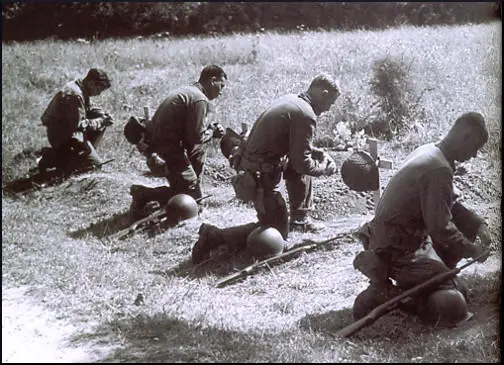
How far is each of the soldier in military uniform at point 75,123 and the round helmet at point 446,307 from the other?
5022 mm

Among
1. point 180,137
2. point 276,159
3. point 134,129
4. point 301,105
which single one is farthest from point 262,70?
point 301,105

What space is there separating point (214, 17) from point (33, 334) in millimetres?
3300

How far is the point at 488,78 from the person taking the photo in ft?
22.3

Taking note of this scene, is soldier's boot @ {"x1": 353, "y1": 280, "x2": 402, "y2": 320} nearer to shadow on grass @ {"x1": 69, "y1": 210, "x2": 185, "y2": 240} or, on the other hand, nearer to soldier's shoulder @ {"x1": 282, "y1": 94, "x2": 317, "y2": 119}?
soldier's shoulder @ {"x1": 282, "y1": 94, "x2": 317, "y2": 119}

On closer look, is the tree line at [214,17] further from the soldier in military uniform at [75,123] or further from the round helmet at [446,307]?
the round helmet at [446,307]

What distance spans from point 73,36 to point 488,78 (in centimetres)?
398

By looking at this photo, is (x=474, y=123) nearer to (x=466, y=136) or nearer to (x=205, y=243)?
(x=466, y=136)

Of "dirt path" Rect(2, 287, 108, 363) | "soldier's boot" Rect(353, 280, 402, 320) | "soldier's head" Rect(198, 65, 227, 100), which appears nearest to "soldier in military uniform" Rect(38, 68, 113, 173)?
"soldier's head" Rect(198, 65, 227, 100)

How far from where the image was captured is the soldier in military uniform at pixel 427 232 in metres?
4.66

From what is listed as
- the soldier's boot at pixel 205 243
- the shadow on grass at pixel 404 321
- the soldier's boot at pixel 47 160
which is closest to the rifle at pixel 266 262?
the soldier's boot at pixel 205 243

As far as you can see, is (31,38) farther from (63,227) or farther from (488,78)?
(488,78)

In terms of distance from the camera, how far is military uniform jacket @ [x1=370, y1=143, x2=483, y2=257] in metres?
4.65

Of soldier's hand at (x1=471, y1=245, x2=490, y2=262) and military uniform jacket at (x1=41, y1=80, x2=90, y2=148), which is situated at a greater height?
military uniform jacket at (x1=41, y1=80, x2=90, y2=148)

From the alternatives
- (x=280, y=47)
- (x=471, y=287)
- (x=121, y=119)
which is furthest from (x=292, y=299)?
(x=121, y=119)
